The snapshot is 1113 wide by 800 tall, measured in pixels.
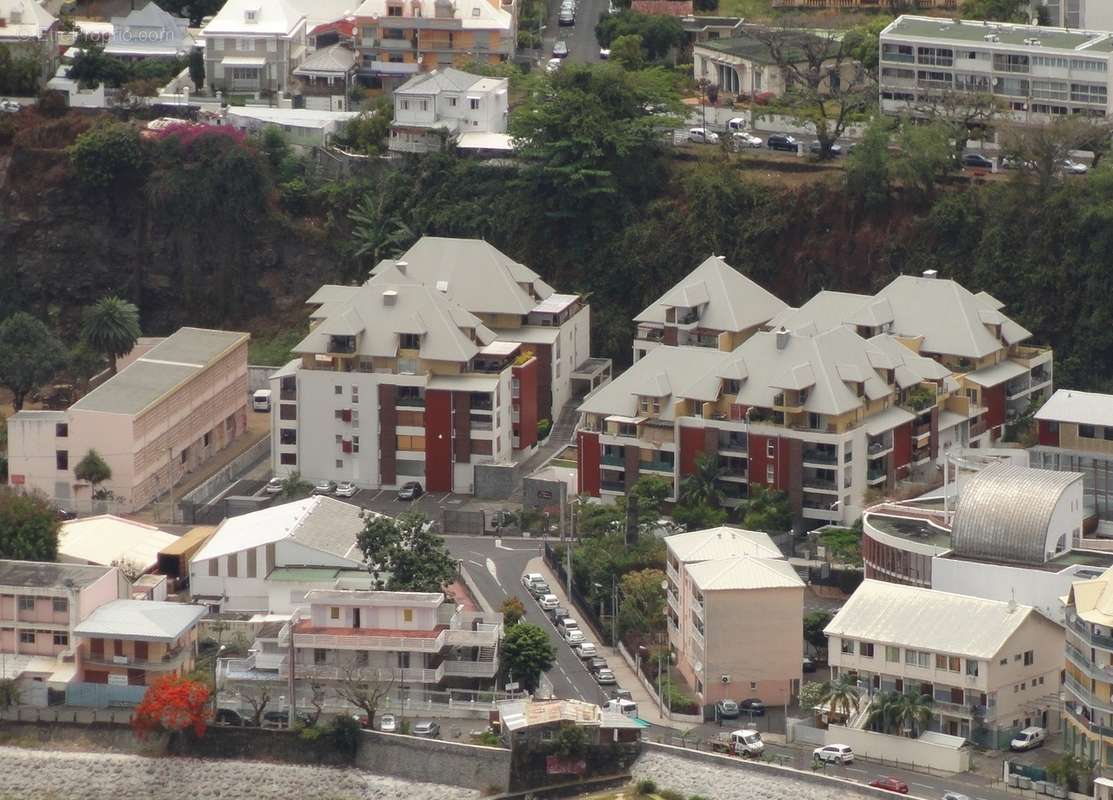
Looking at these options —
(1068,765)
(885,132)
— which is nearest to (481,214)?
(885,132)

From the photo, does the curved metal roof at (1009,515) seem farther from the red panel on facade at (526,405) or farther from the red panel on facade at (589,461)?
the red panel on facade at (526,405)

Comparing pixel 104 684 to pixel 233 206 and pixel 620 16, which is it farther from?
pixel 620 16

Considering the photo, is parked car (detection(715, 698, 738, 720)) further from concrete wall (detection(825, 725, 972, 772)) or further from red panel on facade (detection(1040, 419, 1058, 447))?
red panel on facade (detection(1040, 419, 1058, 447))

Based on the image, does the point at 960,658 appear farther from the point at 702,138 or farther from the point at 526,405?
the point at 702,138

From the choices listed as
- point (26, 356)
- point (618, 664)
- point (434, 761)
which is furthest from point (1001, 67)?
point (434, 761)

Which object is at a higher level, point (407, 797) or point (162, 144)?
point (162, 144)
